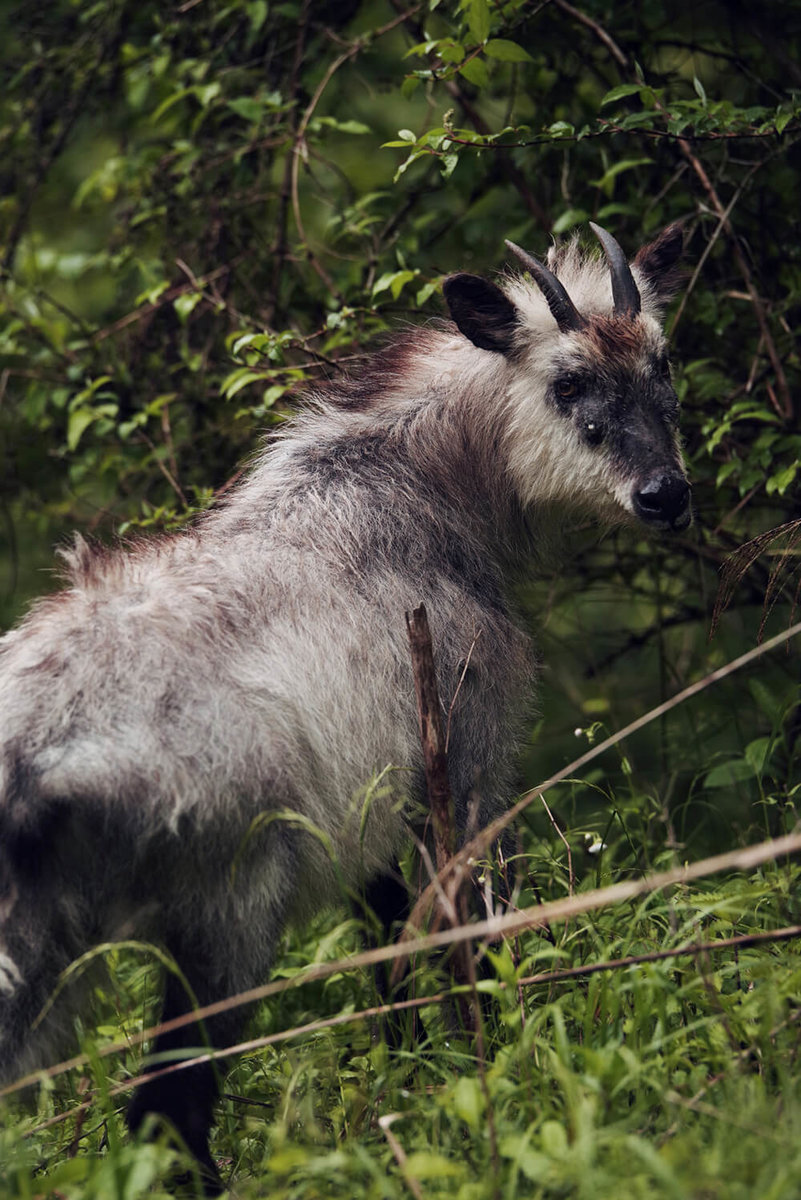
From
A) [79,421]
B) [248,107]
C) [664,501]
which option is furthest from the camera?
[79,421]

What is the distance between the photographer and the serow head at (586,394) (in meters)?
3.92

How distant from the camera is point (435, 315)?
488 cm

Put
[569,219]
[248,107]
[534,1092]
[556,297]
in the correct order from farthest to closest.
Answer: [248,107]
[569,219]
[556,297]
[534,1092]

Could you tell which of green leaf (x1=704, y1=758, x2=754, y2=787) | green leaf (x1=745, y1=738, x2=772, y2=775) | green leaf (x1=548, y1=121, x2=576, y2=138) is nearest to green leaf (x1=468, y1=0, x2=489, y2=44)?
green leaf (x1=548, y1=121, x2=576, y2=138)

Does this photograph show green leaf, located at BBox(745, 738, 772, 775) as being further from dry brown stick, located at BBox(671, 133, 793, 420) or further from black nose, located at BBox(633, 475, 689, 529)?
dry brown stick, located at BBox(671, 133, 793, 420)

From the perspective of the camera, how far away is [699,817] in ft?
18.6

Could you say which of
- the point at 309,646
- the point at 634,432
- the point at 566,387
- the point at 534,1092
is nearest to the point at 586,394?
the point at 566,387

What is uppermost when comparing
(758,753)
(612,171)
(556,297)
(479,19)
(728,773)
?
(479,19)

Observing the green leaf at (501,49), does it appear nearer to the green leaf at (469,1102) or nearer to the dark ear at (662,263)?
the dark ear at (662,263)

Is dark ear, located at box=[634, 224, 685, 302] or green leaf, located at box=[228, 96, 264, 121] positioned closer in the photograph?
dark ear, located at box=[634, 224, 685, 302]

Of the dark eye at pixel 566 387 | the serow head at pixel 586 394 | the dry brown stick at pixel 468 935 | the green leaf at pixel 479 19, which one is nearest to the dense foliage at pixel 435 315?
the green leaf at pixel 479 19

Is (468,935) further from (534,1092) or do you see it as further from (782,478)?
(782,478)

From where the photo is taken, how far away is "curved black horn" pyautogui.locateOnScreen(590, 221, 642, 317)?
4.05 metres

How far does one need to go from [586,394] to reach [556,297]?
0.32m
